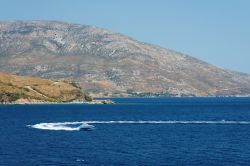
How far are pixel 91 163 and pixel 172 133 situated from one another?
70430mm

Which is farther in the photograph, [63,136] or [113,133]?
[113,133]

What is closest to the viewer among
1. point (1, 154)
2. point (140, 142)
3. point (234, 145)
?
point (1, 154)

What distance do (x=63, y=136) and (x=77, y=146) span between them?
94.3 ft

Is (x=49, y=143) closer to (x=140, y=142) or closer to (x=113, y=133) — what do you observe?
(x=140, y=142)

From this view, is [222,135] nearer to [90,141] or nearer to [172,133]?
[172,133]

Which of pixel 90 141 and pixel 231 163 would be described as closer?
pixel 231 163

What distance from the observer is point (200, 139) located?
151 m

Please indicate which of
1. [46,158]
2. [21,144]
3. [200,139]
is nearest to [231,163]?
[46,158]

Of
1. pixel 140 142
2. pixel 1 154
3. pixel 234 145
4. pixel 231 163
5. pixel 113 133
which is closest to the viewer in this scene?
pixel 231 163

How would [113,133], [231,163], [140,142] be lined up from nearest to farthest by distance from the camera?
[231,163] < [140,142] < [113,133]

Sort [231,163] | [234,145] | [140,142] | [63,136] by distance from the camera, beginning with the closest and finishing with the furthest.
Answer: [231,163] → [234,145] → [140,142] → [63,136]

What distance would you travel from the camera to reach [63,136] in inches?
6388

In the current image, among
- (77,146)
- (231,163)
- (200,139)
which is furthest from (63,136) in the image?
(231,163)

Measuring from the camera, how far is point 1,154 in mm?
116750
